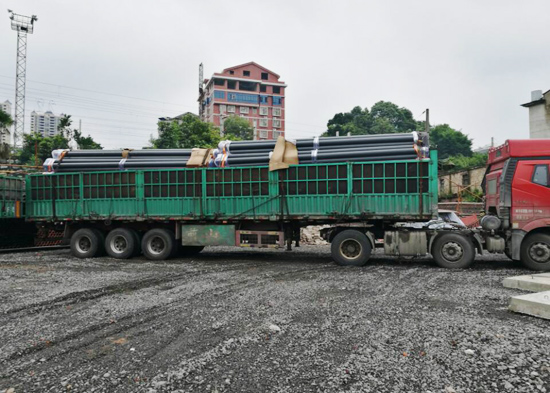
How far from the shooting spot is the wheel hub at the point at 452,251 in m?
8.88

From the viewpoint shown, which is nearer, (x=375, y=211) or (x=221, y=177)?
(x=375, y=211)

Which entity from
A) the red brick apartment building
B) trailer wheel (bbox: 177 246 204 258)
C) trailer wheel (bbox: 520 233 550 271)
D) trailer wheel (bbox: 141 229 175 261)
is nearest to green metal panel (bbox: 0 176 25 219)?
trailer wheel (bbox: 141 229 175 261)

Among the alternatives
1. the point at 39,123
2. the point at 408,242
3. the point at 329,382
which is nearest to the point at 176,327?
the point at 329,382

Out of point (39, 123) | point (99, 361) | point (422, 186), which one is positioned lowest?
point (99, 361)

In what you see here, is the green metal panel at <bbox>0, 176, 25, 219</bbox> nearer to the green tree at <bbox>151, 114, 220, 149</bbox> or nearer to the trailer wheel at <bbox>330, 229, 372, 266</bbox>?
the trailer wheel at <bbox>330, 229, 372, 266</bbox>

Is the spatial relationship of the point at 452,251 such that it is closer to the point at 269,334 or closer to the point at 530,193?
the point at 530,193

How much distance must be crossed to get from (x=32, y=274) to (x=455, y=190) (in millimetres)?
29778

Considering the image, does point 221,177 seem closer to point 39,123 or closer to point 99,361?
point 99,361

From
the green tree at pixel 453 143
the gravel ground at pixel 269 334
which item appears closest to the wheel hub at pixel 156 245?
the gravel ground at pixel 269 334

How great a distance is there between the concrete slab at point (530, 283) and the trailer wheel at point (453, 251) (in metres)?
1.88

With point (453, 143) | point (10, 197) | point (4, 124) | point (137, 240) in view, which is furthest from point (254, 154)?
point (453, 143)

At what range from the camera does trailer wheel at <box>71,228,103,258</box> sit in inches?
446

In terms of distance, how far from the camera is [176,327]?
4.79 m

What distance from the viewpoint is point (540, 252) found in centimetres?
833
